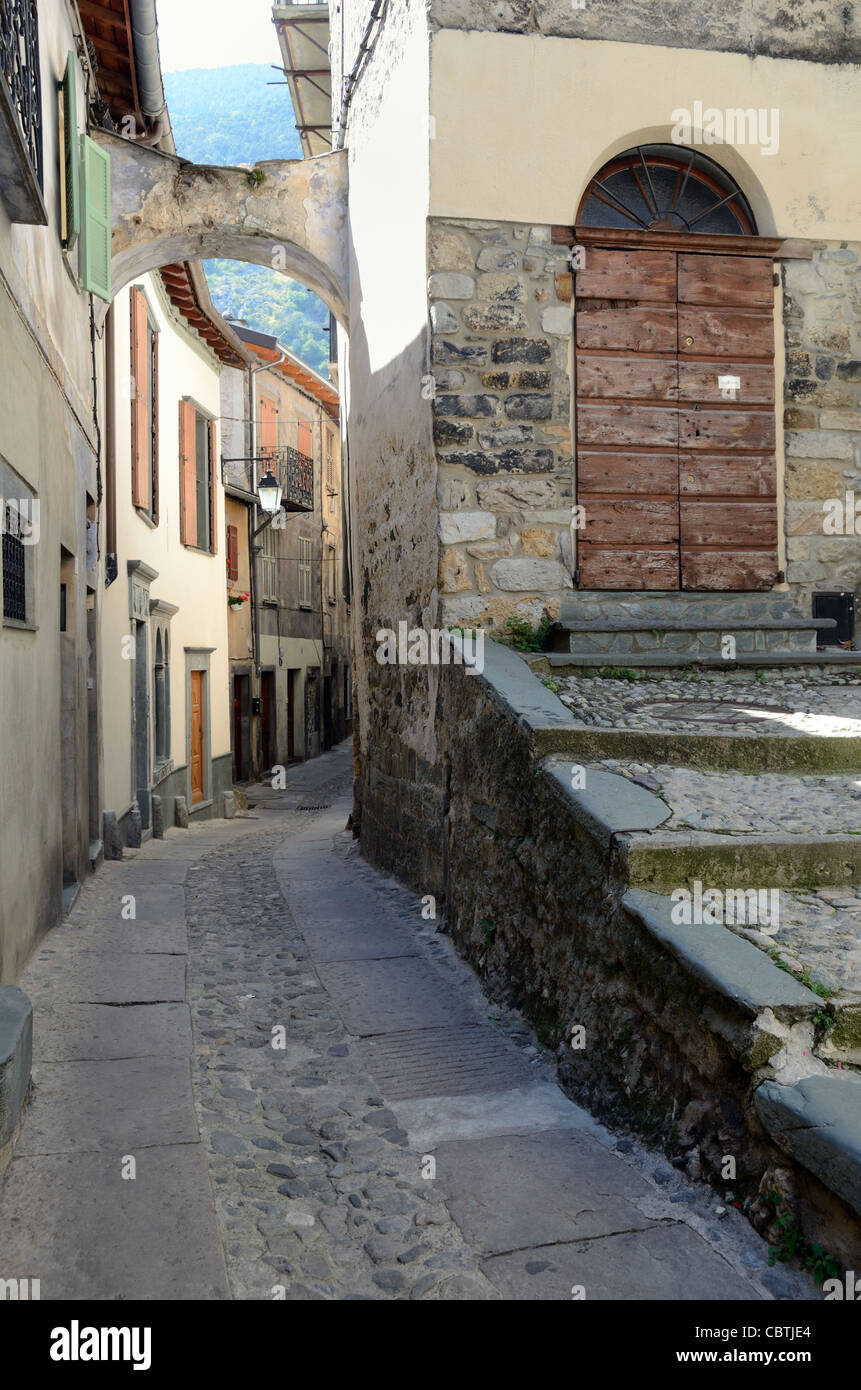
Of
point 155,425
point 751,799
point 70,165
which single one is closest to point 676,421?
point 751,799

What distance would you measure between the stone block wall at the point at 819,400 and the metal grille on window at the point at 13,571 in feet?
14.5

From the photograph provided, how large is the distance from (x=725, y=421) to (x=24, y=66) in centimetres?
413

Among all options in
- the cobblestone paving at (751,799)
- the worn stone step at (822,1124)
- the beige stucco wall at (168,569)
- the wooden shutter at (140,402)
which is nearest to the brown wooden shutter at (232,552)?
the beige stucco wall at (168,569)

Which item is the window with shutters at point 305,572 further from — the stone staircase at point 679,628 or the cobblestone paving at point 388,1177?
the cobblestone paving at point 388,1177

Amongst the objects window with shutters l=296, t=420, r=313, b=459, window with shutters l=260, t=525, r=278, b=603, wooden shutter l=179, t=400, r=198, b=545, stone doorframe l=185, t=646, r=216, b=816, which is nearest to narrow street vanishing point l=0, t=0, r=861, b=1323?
wooden shutter l=179, t=400, r=198, b=545

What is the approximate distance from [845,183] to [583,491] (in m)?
2.51

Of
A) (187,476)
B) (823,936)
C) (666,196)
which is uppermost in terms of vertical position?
(666,196)

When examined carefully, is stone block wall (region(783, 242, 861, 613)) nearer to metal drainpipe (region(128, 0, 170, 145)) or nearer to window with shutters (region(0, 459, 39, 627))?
window with shutters (region(0, 459, 39, 627))

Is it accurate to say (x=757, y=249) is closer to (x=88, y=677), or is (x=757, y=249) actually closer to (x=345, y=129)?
(x=345, y=129)

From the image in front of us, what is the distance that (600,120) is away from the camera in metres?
6.41

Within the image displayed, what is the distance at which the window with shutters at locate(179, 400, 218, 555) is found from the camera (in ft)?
44.8

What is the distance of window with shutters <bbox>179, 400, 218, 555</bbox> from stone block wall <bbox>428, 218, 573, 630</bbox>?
798 centimetres

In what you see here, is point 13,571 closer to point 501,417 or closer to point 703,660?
point 501,417

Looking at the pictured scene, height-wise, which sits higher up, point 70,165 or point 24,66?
point 70,165
